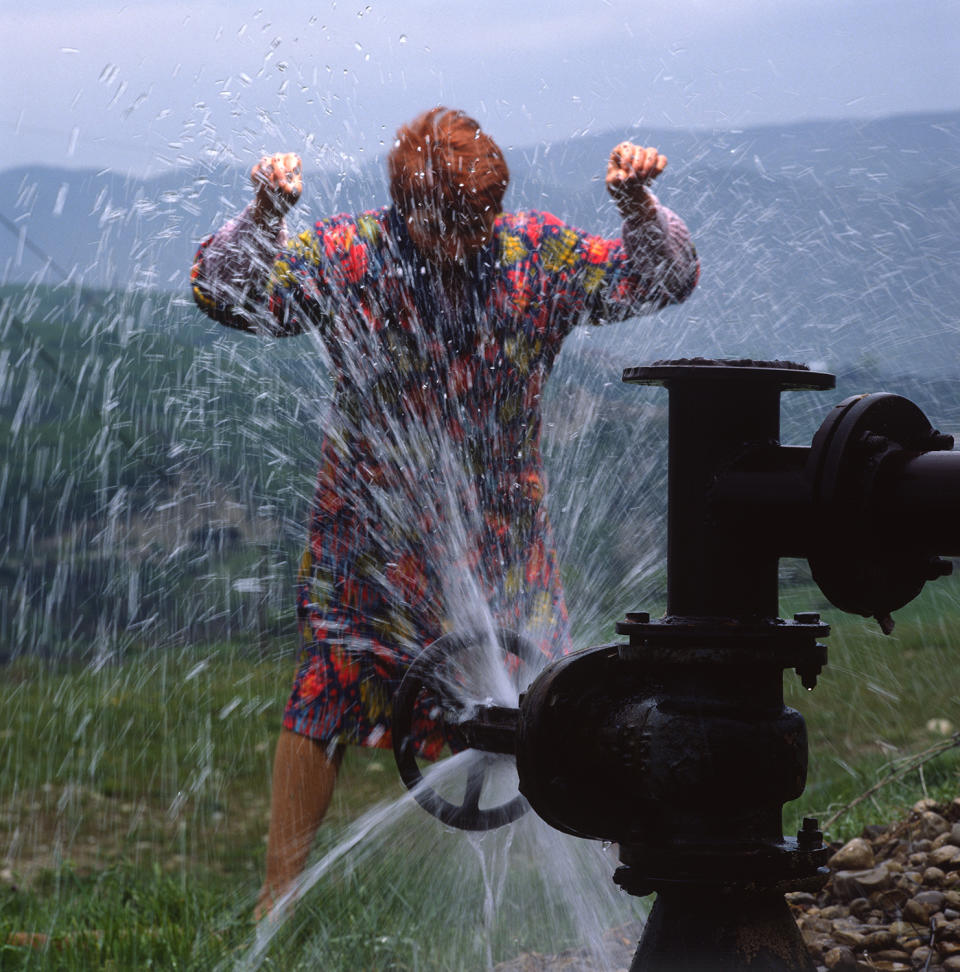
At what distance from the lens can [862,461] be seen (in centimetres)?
103

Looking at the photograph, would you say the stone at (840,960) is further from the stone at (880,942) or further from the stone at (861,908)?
the stone at (861,908)

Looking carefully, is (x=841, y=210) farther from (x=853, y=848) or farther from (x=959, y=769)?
(x=853, y=848)

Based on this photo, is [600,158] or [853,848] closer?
[853,848]

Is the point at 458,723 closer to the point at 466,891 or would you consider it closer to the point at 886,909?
the point at 886,909

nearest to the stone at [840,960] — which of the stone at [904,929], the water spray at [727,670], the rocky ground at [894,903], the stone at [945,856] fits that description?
the rocky ground at [894,903]

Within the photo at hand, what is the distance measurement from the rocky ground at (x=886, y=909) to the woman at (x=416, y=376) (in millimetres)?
633

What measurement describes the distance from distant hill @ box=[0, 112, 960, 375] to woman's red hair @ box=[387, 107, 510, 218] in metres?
0.31

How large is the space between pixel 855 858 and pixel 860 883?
0.15 metres

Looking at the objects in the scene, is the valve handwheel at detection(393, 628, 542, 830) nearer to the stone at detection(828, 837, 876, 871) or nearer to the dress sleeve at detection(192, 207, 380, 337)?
the stone at detection(828, 837, 876, 871)

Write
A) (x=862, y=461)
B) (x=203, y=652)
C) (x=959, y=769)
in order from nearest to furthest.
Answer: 1. (x=862, y=461)
2. (x=959, y=769)
3. (x=203, y=652)

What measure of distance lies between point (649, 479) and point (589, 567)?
1.62 feet

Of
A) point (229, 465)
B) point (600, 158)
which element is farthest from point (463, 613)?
point (229, 465)

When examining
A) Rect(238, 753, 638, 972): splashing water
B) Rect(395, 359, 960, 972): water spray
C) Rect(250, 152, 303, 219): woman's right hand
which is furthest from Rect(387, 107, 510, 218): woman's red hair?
Rect(395, 359, 960, 972): water spray

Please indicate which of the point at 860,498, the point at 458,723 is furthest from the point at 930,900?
the point at 860,498
